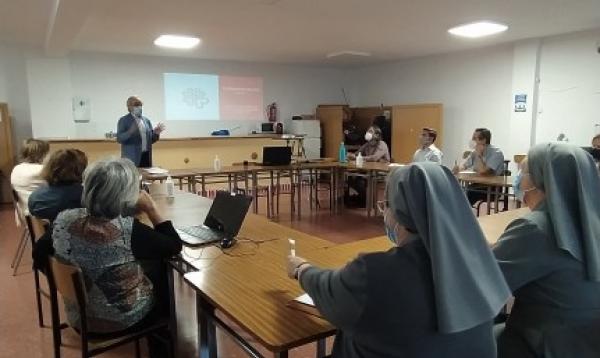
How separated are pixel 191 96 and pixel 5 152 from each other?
3.24m

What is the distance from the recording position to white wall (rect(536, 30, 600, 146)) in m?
6.10

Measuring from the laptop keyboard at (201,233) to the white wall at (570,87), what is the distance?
604 centimetres

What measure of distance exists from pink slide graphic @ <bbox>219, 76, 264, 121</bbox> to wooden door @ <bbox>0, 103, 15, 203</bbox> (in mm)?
3636

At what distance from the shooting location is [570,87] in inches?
250

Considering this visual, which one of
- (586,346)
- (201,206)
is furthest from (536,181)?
(201,206)

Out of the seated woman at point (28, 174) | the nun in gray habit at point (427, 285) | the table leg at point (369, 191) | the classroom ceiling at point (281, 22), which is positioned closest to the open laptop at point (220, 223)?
the nun in gray habit at point (427, 285)

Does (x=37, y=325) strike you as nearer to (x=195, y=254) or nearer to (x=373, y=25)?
(x=195, y=254)

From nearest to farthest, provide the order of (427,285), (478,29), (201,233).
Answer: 1. (427,285)
2. (201,233)
3. (478,29)

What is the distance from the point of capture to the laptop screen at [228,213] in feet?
7.28

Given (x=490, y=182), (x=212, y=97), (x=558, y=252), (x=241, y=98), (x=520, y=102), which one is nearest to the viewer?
(x=558, y=252)

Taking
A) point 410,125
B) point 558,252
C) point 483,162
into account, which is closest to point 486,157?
point 483,162

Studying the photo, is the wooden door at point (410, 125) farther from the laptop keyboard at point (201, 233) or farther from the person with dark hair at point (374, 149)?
the laptop keyboard at point (201, 233)

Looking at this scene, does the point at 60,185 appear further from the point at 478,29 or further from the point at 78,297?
the point at 478,29

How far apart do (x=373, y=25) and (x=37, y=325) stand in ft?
15.7
